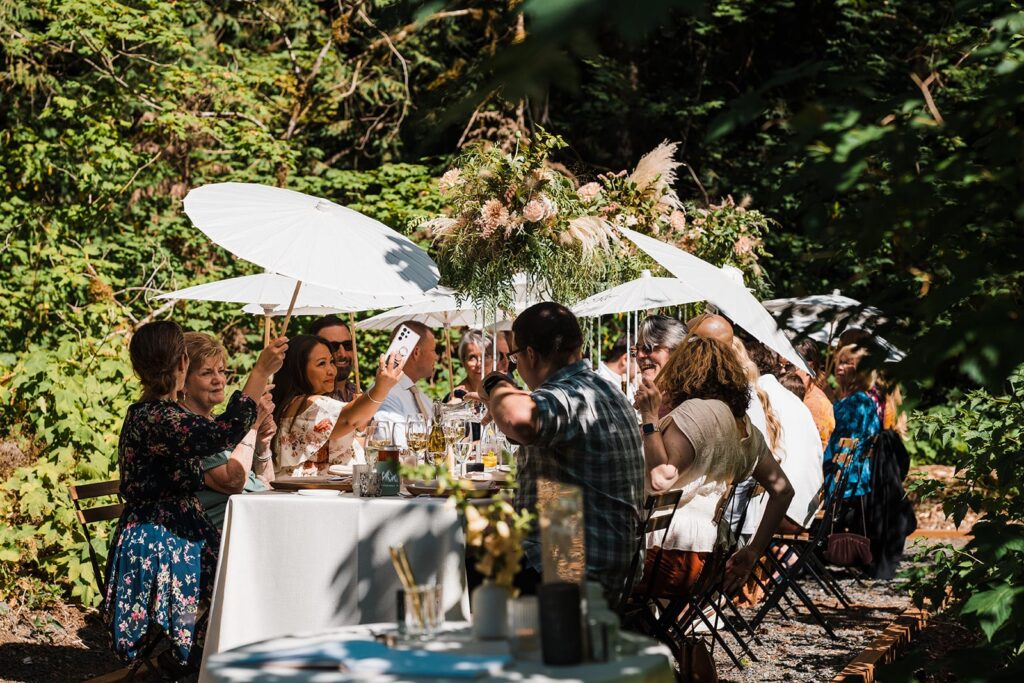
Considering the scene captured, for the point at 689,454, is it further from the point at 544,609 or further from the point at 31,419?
the point at 31,419

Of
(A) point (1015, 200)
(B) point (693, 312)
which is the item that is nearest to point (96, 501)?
(B) point (693, 312)

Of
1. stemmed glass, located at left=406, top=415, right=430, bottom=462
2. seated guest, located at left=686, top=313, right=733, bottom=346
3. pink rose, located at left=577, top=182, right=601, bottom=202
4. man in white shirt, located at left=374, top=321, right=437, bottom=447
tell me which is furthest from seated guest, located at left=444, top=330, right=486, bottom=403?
stemmed glass, located at left=406, top=415, right=430, bottom=462

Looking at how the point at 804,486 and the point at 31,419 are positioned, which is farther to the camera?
the point at 31,419

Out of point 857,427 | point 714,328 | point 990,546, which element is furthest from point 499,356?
point 990,546

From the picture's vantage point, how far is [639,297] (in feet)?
24.2

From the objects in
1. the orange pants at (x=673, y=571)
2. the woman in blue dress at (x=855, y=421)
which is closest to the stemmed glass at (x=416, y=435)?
the orange pants at (x=673, y=571)

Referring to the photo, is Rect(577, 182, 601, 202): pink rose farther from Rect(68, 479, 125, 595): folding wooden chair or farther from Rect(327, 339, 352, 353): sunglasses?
Rect(68, 479, 125, 595): folding wooden chair

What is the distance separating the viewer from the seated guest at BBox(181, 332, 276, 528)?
5.00 metres

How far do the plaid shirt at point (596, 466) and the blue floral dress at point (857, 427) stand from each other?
12.7ft

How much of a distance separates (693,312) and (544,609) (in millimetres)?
7618

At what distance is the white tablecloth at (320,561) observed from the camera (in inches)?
157

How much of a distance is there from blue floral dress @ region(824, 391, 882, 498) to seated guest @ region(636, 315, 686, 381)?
6.08 ft

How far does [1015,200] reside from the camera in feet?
8.18

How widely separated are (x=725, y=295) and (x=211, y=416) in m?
2.45
